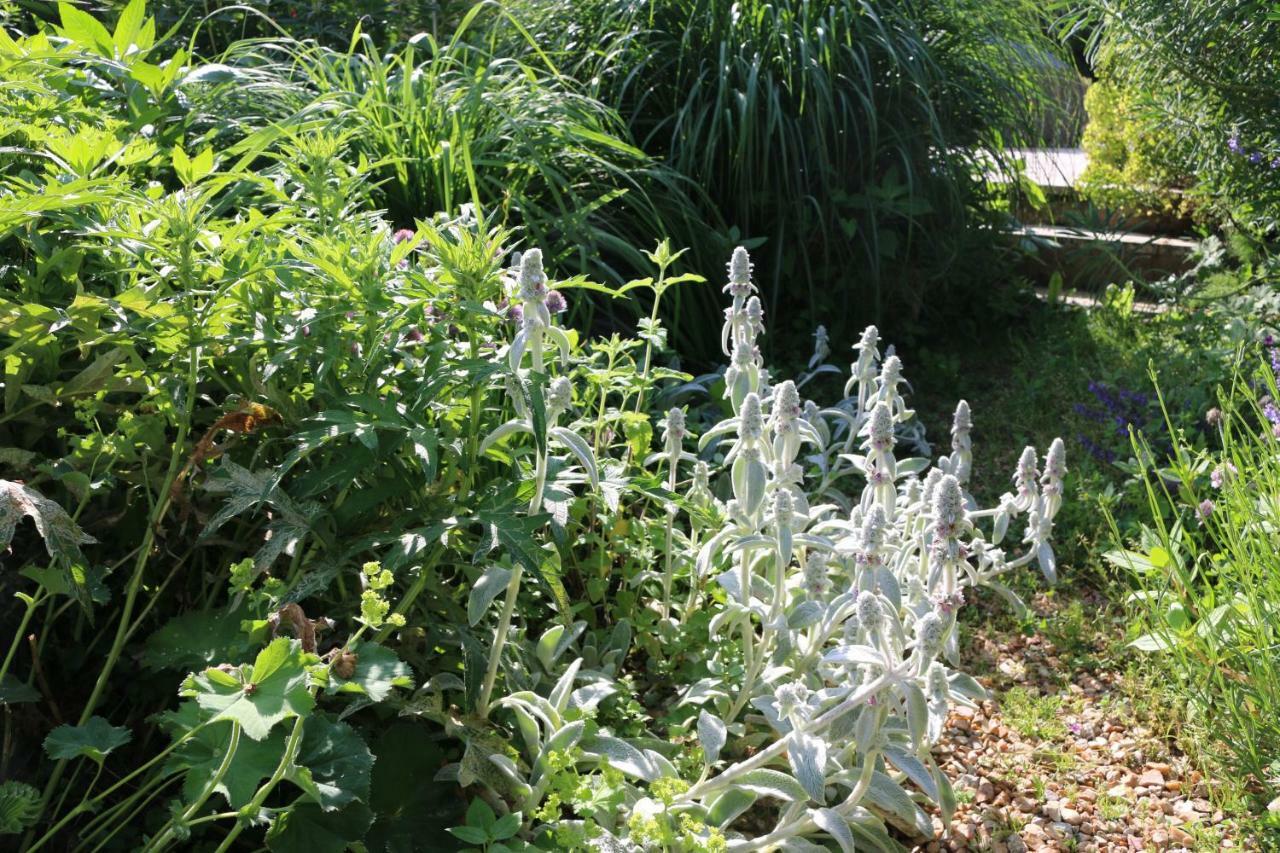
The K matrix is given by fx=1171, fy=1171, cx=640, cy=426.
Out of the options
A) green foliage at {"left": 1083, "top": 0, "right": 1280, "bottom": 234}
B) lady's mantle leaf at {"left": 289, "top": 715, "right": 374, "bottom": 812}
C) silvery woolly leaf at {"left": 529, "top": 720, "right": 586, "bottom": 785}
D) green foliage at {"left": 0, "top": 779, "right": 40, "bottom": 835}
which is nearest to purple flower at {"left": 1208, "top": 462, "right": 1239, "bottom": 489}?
silvery woolly leaf at {"left": 529, "top": 720, "right": 586, "bottom": 785}

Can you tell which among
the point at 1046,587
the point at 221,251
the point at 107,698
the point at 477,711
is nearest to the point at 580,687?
the point at 477,711

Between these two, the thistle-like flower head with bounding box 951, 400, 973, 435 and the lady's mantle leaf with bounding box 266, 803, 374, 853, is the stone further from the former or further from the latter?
the lady's mantle leaf with bounding box 266, 803, 374, 853

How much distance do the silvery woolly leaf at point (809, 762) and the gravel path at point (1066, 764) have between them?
48 centimetres

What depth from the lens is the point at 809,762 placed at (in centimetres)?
176

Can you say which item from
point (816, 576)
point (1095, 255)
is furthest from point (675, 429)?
point (1095, 255)

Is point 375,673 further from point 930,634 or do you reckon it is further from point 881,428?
point 881,428

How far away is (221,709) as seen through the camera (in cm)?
134

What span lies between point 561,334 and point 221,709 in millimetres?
774

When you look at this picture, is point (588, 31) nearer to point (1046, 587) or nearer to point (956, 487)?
point (1046, 587)

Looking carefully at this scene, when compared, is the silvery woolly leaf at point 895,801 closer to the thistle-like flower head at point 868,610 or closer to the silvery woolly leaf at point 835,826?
the silvery woolly leaf at point 835,826

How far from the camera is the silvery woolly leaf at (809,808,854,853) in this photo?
5.84 ft

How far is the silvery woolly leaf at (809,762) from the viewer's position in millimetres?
1729

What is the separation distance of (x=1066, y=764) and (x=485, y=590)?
1303 millimetres

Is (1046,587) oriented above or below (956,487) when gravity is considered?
below
